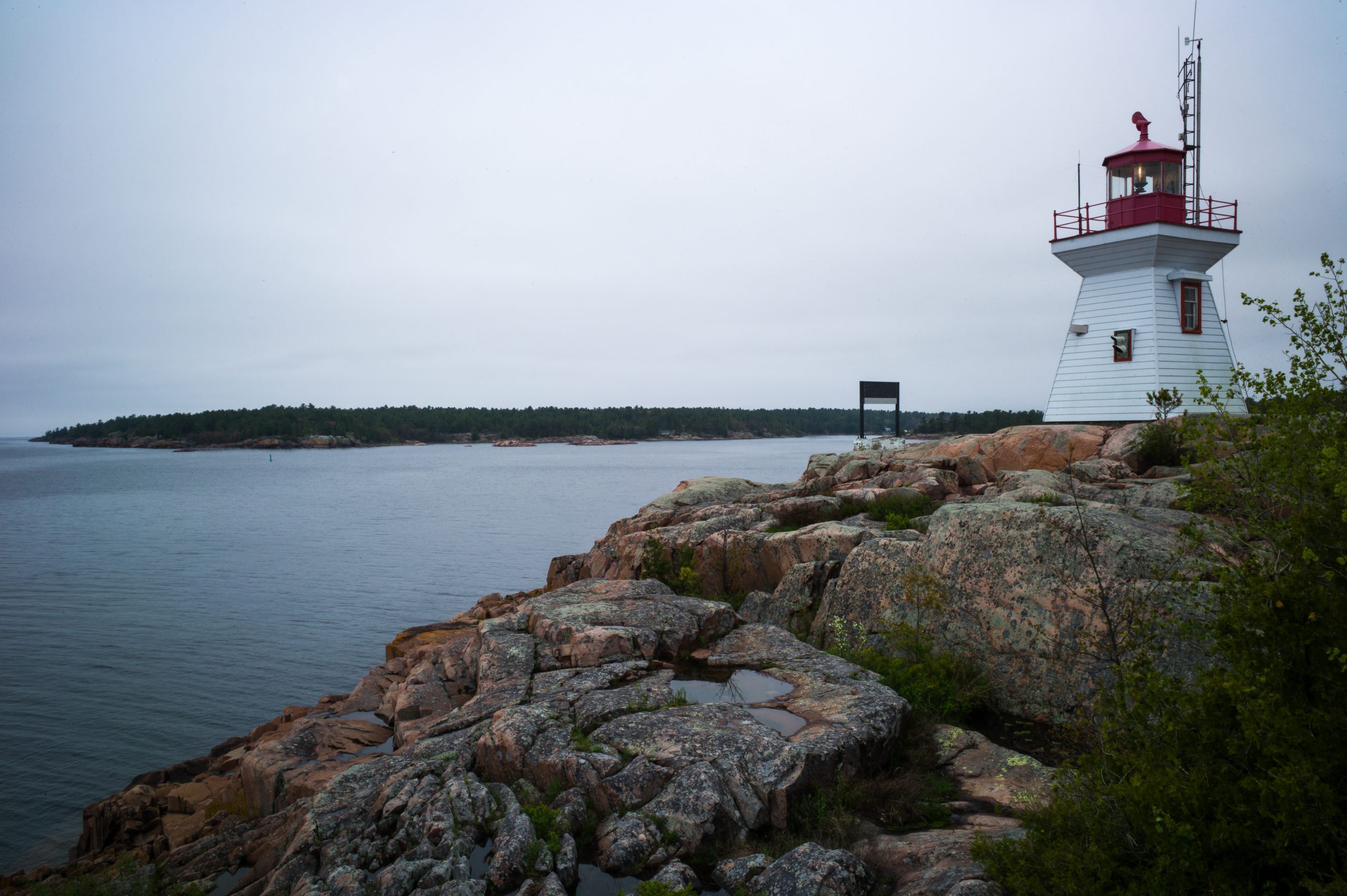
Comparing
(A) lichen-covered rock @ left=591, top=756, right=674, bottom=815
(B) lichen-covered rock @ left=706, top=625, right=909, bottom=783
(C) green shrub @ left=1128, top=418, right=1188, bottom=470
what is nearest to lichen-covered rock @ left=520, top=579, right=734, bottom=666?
(B) lichen-covered rock @ left=706, top=625, right=909, bottom=783

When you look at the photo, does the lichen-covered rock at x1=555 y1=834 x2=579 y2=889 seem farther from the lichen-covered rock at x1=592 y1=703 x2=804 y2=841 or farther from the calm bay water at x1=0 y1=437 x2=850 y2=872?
the calm bay water at x1=0 y1=437 x2=850 y2=872

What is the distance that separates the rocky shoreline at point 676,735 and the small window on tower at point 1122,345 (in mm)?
10316

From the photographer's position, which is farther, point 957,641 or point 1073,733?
point 957,641

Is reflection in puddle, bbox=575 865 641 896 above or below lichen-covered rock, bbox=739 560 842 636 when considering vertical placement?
below

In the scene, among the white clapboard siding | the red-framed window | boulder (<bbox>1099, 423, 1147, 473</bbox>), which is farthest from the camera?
the red-framed window

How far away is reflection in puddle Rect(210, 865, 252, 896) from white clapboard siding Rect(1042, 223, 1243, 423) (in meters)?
22.7

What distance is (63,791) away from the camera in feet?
41.1

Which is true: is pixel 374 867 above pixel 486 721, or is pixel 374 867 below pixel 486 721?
below

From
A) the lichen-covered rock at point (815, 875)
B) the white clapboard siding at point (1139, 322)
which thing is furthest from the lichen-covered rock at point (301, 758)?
the white clapboard siding at point (1139, 322)

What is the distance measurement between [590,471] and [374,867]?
85.0 m

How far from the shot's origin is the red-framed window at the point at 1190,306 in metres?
22.2

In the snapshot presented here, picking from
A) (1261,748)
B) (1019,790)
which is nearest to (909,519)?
(1019,790)

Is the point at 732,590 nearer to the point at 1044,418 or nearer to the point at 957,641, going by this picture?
the point at 957,641

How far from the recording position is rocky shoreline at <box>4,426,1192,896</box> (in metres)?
5.61
